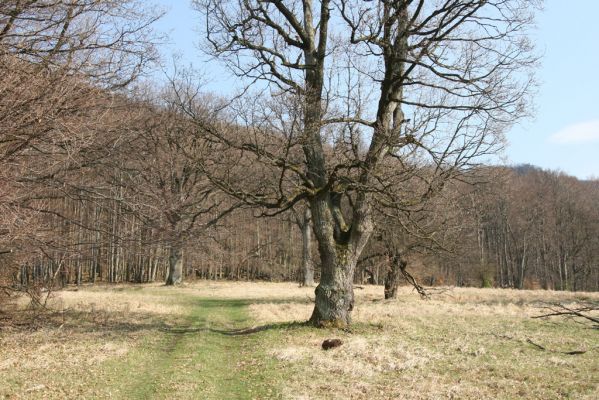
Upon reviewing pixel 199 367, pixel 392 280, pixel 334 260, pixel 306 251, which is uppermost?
pixel 306 251

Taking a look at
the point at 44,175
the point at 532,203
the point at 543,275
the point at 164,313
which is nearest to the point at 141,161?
the point at 44,175

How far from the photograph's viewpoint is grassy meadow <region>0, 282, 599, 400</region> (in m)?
8.47

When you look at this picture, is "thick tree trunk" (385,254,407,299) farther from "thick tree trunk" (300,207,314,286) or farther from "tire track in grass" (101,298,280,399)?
"thick tree trunk" (300,207,314,286)

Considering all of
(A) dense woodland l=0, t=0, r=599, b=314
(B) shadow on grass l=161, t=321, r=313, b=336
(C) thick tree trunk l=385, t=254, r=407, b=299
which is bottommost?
(B) shadow on grass l=161, t=321, r=313, b=336

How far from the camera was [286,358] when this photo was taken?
10.6 m

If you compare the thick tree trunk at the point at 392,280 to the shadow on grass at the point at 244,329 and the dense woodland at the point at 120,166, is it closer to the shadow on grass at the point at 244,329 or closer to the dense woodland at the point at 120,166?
the dense woodland at the point at 120,166

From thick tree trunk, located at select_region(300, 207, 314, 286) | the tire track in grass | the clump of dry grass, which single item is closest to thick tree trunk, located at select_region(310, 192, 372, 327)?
the clump of dry grass

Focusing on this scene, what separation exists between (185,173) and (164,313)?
10172mm

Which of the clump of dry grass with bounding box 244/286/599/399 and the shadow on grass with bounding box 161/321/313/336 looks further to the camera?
the shadow on grass with bounding box 161/321/313/336

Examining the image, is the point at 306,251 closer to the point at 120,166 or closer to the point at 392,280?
the point at 392,280

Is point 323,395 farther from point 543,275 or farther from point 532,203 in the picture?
point 543,275

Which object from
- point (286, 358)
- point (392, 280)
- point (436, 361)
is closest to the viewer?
point (436, 361)

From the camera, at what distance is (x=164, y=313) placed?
60.9 feet

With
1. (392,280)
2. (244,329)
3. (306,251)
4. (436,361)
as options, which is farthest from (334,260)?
(306,251)
